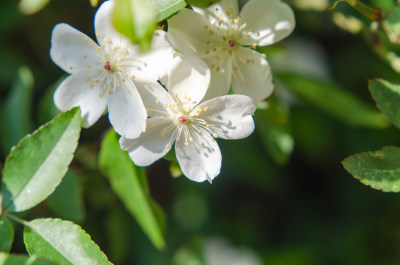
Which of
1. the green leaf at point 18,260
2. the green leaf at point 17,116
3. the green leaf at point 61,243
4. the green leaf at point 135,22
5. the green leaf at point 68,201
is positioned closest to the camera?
the green leaf at point 135,22

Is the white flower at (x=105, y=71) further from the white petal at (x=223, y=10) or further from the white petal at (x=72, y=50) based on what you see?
the white petal at (x=223, y=10)

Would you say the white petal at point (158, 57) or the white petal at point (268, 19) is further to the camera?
the white petal at point (268, 19)

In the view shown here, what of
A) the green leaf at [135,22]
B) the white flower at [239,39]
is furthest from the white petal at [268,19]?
the green leaf at [135,22]

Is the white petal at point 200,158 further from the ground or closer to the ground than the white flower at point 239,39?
closer to the ground

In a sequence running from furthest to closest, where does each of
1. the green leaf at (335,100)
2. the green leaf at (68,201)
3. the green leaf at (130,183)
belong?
the green leaf at (335,100)
the green leaf at (68,201)
the green leaf at (130,183)

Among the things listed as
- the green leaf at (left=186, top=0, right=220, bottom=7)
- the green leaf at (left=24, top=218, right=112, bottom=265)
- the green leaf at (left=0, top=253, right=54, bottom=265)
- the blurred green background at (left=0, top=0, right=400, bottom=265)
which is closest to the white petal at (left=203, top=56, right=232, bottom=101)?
the green leaf at (left=186, top=0, right=220, bottom=7)
